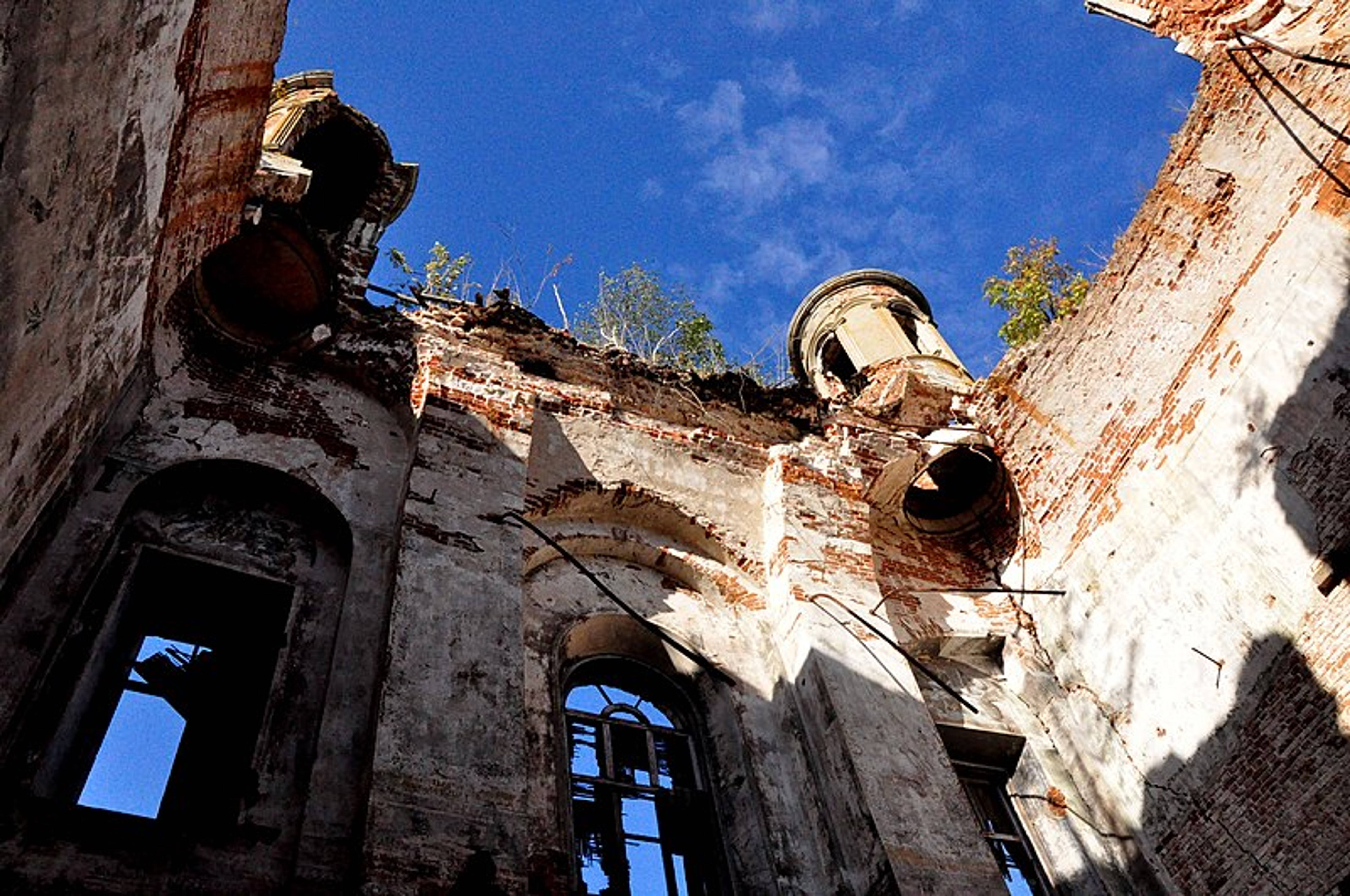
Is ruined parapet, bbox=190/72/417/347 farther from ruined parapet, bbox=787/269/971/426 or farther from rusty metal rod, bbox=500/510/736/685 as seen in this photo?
ruined parapet, bbox=787/269/971/426

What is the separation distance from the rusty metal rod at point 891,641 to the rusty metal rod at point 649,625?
903mm

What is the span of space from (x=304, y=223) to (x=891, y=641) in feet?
19.2

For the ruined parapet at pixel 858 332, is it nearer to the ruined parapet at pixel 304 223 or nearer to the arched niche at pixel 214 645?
the ruined parapet at pixel 304 223

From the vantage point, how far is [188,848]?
4.91m

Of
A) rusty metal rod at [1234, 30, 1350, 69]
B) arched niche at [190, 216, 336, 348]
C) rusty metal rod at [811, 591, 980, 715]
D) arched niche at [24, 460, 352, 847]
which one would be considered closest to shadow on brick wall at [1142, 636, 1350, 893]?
rusty metal rod at [811, 591, 980, 715]

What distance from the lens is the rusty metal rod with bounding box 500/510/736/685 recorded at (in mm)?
7309

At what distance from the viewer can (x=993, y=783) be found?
27.4 ft

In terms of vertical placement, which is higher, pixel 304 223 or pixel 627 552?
pixel 304 223

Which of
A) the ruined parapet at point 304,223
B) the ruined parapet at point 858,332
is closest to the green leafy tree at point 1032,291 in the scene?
the ruined parapet at point 858,332

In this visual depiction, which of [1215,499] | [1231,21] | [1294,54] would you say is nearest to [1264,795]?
[1215,499]

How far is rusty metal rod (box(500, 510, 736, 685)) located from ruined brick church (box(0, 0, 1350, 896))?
0.14 ft

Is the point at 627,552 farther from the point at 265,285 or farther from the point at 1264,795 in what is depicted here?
the point at 1264,795

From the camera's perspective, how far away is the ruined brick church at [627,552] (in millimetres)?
4688

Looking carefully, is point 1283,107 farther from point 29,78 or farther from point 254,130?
point 29,78
